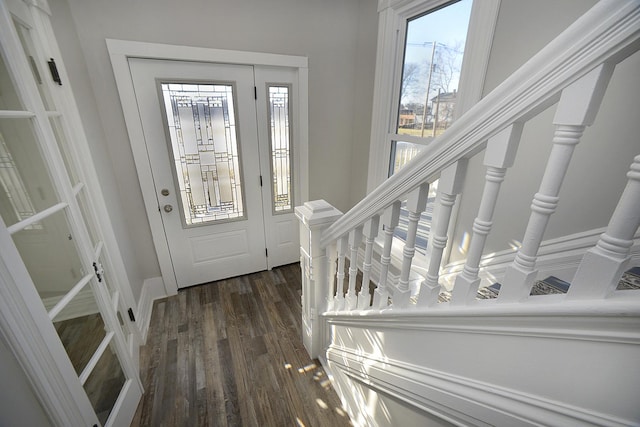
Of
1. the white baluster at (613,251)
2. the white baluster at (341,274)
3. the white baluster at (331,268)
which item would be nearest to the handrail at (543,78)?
the white baluster at (613,251)

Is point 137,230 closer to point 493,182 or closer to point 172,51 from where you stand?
point 172,51

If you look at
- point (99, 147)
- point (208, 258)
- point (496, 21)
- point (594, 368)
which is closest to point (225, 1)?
point (99, 147)

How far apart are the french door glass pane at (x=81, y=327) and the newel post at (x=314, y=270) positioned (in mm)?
1016

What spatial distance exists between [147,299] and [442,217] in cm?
246

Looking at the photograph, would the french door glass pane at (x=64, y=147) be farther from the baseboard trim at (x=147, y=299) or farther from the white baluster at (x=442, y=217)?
the white baluster at (x=442, y=217)

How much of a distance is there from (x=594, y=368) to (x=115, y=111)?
258cm

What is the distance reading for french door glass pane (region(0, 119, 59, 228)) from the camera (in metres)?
0.82

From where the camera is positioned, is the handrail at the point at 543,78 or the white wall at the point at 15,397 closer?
the handrail at the point at 543,78

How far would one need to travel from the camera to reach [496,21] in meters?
1.26

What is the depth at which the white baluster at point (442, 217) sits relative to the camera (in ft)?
2.11

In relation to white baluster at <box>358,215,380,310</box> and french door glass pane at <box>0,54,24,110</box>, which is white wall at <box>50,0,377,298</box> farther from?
white baluster at <box>358,215,380,310</box>

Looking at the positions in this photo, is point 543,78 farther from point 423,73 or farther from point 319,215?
point 423,73

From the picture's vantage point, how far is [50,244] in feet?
3.28

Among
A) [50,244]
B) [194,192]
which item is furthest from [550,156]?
[194,192]
